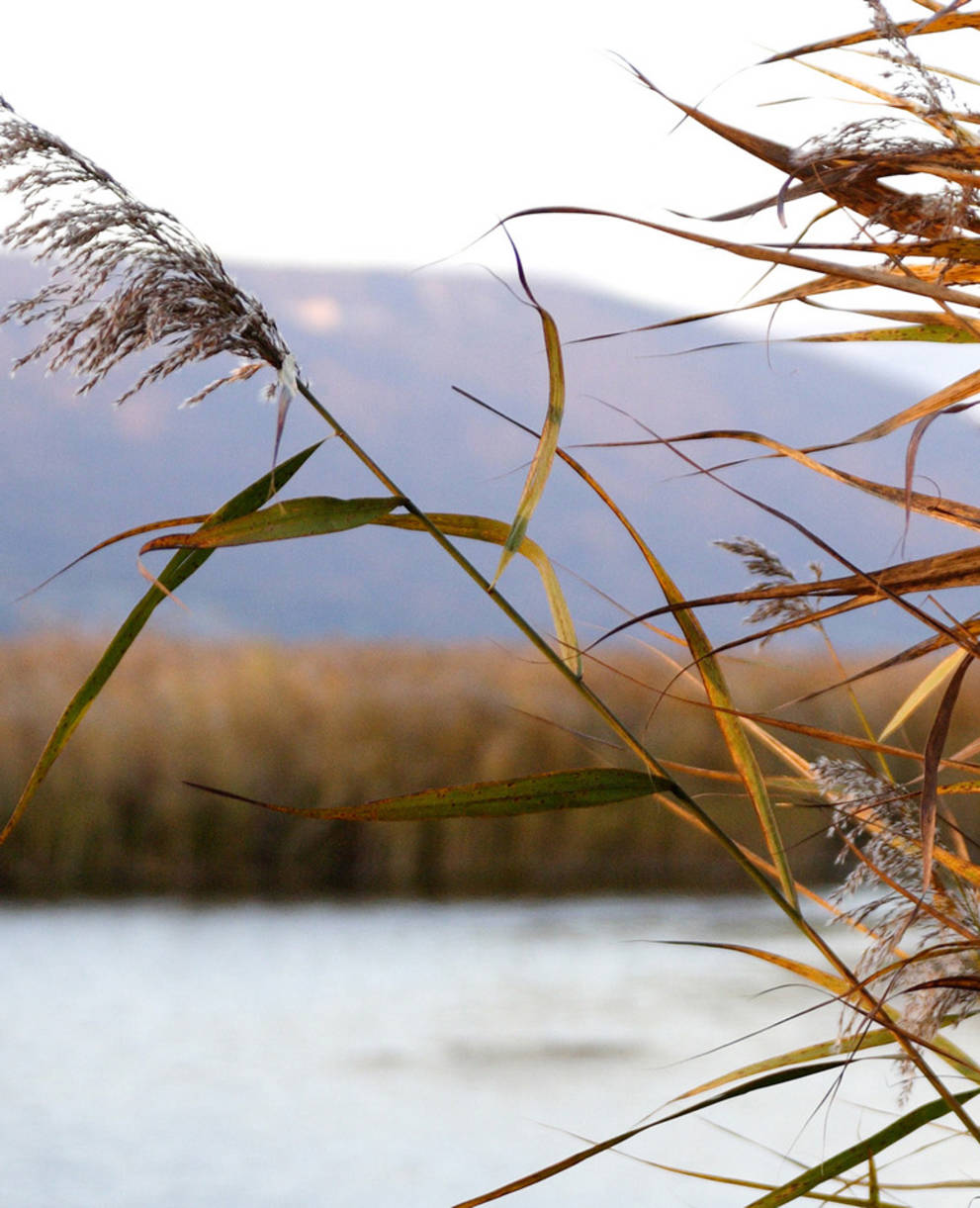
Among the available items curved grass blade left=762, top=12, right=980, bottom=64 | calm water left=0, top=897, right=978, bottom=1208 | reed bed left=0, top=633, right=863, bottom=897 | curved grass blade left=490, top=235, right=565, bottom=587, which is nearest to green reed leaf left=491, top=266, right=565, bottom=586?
curved grass blade left=490, top=235, right=565, bottom=587

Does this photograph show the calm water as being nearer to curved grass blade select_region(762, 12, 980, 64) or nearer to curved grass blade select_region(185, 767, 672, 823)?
curved grass blade select_region(185, 767, 672, 823)

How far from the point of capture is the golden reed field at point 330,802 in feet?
12.1

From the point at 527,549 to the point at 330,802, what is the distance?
343 centimetres

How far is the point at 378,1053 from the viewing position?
2482 millimetres

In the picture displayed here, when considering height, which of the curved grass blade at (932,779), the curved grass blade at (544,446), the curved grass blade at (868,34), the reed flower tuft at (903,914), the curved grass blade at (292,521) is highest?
the curved grass blade at (868,34)

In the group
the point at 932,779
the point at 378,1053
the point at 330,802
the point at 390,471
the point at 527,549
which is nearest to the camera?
the point at 932,779

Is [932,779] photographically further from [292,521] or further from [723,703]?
[292,521]

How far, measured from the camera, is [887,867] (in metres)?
0.52

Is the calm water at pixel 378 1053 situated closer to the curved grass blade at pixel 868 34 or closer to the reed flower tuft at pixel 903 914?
the reed flower tuft at pixel 903 914

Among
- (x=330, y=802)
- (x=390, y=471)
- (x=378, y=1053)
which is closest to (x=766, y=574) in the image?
(x=378, y=1053)

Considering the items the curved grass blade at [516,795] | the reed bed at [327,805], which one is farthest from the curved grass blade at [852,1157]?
the reed bed at [327,805]

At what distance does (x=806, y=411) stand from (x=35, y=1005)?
5344 centimetres

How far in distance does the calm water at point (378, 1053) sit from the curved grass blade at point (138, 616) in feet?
2.61

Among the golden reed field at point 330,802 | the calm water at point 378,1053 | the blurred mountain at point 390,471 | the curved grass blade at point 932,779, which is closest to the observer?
the curved grass blade at point 932,779
